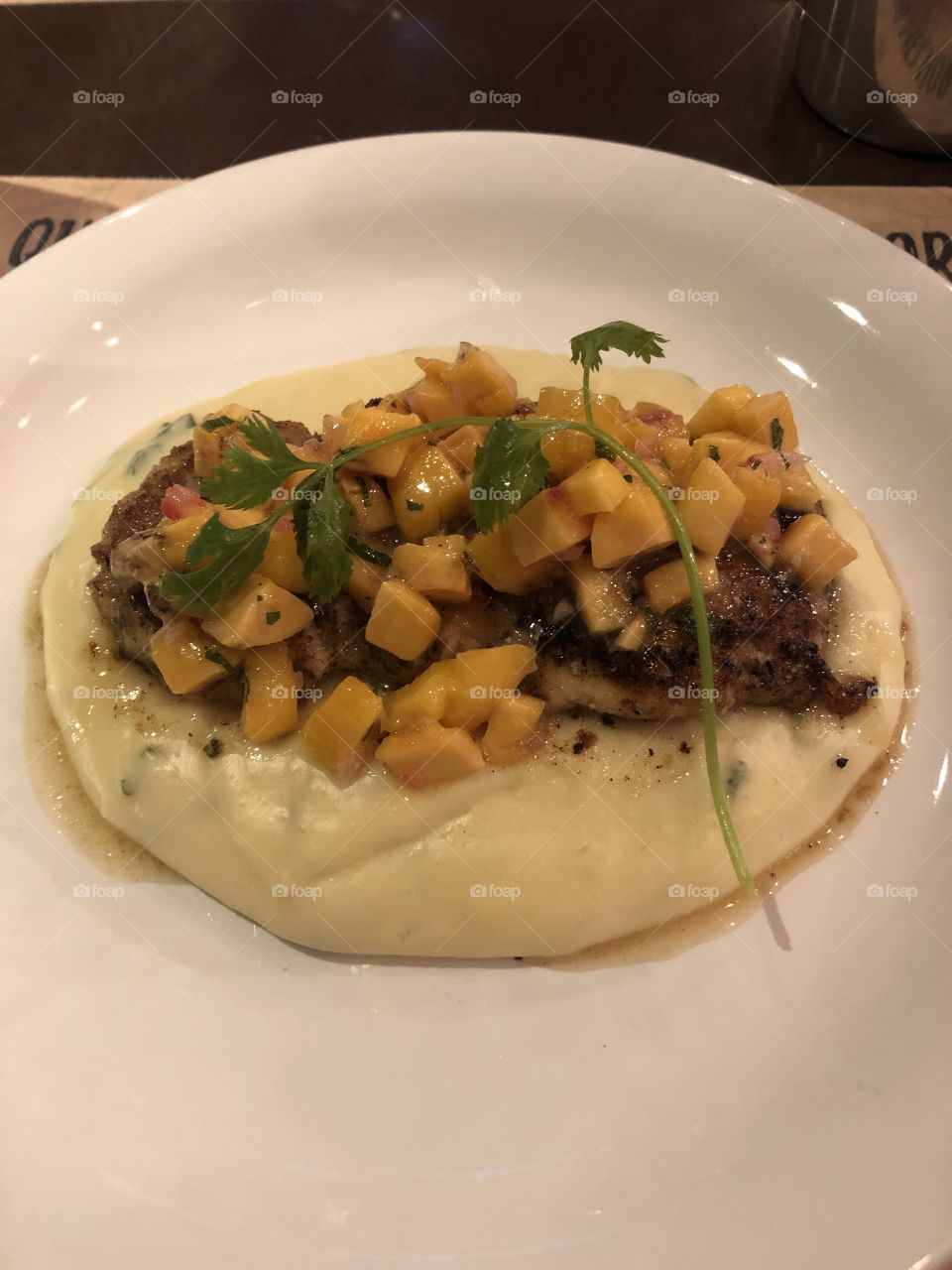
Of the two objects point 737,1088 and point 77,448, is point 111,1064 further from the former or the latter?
point 77,448

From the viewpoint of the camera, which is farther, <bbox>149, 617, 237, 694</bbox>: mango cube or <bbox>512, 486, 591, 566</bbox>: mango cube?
<bbox>149, 617, 237, 694</bbox>: mango cube

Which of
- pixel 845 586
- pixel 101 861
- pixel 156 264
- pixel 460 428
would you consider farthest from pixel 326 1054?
pixel 156 264

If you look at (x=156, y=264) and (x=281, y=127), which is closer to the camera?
(x=156, y=264)

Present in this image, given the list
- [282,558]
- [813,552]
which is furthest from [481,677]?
[813,552]

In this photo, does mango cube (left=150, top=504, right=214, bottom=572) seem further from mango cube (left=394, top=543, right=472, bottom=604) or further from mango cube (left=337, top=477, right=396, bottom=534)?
mango cube (left=394, top=543, right=472, bottom=604)

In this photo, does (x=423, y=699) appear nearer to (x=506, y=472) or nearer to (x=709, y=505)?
(x=506, y=472)

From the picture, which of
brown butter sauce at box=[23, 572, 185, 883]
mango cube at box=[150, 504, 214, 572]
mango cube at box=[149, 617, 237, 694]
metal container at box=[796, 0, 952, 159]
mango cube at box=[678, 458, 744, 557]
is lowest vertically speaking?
brown butter sauce at box=[23, 572, 185, 883]

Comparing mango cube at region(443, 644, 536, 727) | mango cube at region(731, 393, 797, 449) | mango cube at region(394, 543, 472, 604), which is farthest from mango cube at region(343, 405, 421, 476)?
mango cube at region(731, 393, 797, 449)
